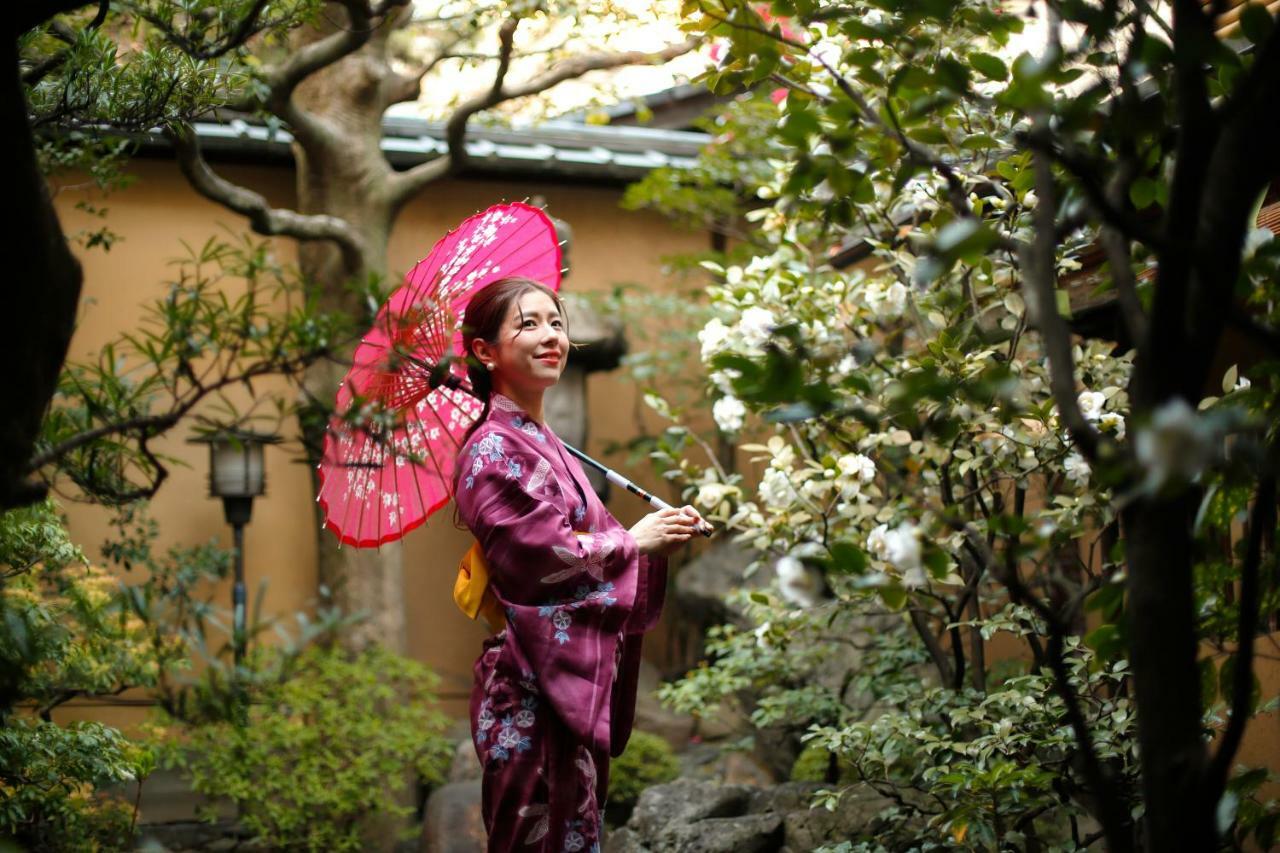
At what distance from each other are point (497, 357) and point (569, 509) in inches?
20.1

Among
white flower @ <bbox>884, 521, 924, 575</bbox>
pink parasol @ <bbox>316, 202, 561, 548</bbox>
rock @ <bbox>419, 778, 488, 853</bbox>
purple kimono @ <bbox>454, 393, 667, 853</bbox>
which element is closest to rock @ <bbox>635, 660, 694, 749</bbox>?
rock @ <bbox>419, 778, 488, 853</bbox>

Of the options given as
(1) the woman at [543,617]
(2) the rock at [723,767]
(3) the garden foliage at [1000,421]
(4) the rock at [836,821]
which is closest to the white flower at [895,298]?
(3) the garden foliage at [1000,421]

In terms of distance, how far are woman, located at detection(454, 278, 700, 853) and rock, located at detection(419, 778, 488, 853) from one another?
3.08 metres

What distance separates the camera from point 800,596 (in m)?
1.70

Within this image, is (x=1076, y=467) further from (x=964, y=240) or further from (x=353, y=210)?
(x=353, y=210)

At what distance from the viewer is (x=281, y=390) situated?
28.2ft

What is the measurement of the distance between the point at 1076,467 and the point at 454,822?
13.1 feet

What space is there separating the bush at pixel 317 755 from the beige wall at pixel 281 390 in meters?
1.73

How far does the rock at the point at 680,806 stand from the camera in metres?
4.95

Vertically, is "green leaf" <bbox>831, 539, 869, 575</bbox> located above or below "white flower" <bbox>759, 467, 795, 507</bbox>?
below

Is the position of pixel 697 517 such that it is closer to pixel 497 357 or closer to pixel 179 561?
pixel 497 357

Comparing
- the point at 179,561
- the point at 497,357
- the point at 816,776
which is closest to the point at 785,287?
the point at 497,357

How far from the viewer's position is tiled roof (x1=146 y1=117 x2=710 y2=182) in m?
8.48

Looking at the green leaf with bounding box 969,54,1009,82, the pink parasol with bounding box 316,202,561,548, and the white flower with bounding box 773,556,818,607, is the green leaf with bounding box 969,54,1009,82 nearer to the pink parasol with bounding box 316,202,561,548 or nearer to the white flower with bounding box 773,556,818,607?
the white flower with bounding box 773,556,818,607
